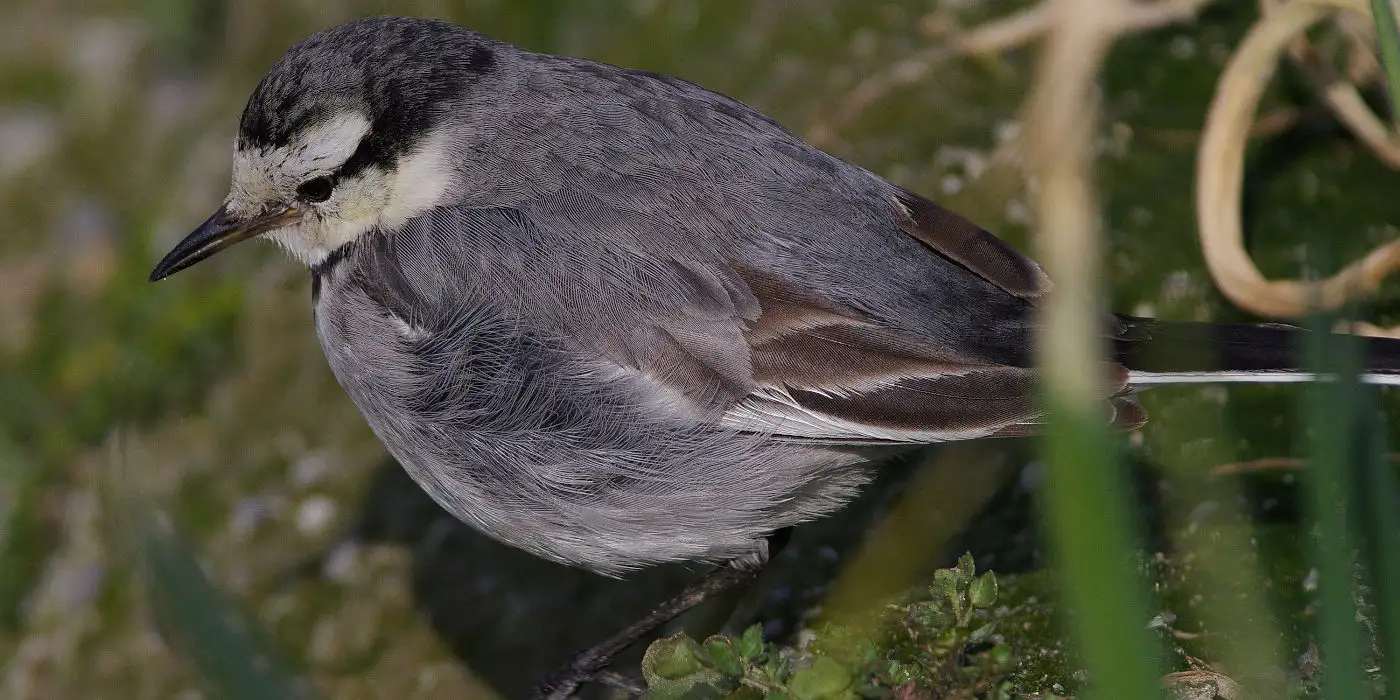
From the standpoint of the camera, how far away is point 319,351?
5.79 metres

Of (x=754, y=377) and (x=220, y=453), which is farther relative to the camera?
(x=220, y=453)

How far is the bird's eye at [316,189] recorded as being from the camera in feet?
12.8

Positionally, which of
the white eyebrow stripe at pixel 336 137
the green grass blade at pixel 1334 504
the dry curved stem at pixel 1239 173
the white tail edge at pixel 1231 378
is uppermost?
the dry curved stem at pixel 1239 173

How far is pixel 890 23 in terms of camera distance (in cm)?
629

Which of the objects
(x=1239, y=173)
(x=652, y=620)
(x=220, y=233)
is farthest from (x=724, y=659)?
(x=1239, y=173)

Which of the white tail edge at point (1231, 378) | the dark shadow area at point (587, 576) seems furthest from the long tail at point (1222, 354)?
the dark shadow area at point (587, 576)

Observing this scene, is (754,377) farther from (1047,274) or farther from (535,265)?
(1047,274)

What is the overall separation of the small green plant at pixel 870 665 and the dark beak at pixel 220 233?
6.00 feet

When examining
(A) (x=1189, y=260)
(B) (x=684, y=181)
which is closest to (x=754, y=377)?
(B) (x=684, y=181)

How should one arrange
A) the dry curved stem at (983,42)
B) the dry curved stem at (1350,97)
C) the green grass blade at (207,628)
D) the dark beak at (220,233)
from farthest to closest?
the dry curved stem at (983,42) → the dry curved stem at (1350,97) → the dark beak at (220,233) → the green grass blade at (207,628)

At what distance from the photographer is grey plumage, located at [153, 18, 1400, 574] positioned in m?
3.49

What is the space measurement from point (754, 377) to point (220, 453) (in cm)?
296

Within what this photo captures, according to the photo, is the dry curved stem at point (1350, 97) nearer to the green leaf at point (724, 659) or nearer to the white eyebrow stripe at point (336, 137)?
the white eyebrow stripe at point (336, 137)

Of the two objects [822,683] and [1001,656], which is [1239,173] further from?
[822,683]
